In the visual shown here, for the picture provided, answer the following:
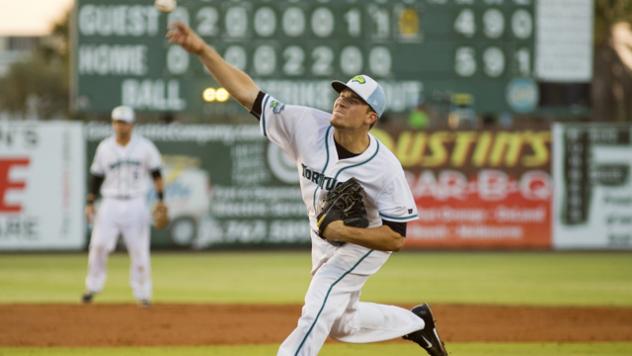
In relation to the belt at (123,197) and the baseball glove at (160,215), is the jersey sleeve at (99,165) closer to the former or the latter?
the belt at (123,197)

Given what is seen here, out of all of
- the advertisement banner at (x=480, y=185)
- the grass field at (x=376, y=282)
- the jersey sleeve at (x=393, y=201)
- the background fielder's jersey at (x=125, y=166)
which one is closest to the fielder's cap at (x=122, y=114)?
the background fielder's jersey at (x=125, y=166)

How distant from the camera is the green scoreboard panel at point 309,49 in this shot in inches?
777

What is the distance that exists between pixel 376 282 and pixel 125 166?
15.9 feet

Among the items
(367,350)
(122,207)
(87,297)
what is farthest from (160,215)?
(367,350)

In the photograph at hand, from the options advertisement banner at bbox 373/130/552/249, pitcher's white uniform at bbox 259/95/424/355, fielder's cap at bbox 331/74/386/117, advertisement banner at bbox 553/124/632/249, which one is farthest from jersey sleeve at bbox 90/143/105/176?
advertisement banner at bbox 553/124/632/249

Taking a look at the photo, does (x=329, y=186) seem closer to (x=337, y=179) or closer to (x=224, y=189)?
(x=337, y=179)

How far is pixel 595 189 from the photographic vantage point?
75.6 feet

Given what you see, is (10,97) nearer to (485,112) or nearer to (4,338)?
(485,112)

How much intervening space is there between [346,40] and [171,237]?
5.19m

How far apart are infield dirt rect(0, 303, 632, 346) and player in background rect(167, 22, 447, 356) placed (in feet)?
10.8

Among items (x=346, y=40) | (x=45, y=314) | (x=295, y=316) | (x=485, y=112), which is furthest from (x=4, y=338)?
(x=485, y=112)

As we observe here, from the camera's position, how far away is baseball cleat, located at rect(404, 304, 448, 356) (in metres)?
7.42

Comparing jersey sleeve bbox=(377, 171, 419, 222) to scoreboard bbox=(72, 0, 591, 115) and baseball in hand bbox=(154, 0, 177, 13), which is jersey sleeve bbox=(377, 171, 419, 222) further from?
scoreboard bbox=(72, 0, 591, 115)

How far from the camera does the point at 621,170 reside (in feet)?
75.7
